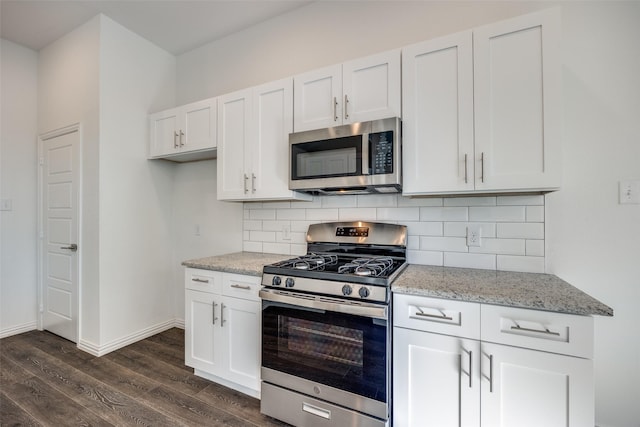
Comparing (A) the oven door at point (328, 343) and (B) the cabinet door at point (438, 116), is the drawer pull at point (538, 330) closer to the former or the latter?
(A) the oven door at point (328, 343)

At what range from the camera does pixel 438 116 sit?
5.61 feet

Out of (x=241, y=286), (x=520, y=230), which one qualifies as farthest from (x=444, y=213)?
(x=241, y=286)

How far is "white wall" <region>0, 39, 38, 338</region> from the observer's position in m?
3.08

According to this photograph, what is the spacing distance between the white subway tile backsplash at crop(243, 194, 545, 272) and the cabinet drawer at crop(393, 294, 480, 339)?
0.64 m

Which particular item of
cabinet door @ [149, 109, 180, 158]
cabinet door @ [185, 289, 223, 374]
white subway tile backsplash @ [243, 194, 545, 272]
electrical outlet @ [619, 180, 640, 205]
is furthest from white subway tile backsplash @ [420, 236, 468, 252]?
cabinet door @ [149, 109, 180, 158]

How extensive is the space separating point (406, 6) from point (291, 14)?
3.43 feet

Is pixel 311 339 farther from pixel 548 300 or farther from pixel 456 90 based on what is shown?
pixel 456 90

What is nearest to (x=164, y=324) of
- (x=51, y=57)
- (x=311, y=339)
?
(x=311, y=339)

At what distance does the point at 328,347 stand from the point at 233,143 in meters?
1.74

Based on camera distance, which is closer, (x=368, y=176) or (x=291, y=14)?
(x=368, y=176)

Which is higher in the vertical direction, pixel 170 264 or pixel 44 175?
pixel 44 175

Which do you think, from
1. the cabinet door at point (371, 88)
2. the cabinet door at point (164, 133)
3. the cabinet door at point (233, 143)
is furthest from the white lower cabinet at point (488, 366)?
the cabinet door at point (164, 133)

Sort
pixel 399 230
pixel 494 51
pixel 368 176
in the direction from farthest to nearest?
pixel 399 230
pixel 368 176
pixel 494 51

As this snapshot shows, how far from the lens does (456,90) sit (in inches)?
65.4
